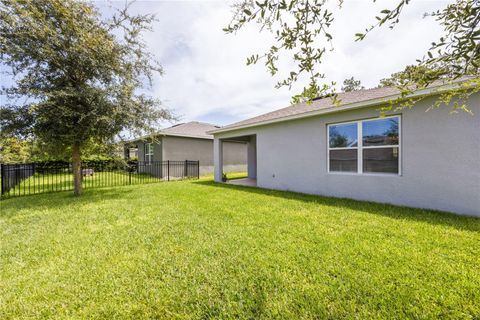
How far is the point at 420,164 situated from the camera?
5586mm

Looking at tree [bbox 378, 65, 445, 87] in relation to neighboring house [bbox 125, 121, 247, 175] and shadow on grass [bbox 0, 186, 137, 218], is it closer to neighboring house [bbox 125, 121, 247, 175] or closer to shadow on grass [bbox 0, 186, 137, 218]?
shadow on grass [bbox 0, 186, 137, 218]

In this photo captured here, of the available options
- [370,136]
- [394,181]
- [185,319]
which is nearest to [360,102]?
[370,136]

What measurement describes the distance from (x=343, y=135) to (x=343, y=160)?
2.73ft

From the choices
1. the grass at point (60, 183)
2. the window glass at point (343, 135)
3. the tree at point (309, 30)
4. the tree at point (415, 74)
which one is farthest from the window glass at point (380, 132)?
the grass at point (60, 183)

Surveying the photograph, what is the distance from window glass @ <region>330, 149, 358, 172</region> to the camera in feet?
22.8

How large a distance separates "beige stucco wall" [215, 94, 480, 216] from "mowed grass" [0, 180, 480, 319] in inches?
26.9

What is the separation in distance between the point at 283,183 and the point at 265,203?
277 centimetres

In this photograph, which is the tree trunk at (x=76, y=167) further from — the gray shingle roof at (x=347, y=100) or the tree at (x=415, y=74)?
the tree at (x=415, y=74)

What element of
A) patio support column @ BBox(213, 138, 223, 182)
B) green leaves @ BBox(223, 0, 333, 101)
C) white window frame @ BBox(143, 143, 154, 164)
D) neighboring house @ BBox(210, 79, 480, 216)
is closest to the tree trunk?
patio support column @ BBox(213, 138, 223, 182)

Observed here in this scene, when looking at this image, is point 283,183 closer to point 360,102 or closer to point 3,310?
point 360,102

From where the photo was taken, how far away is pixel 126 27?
801cm

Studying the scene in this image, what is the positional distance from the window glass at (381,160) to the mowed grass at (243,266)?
4.72 ft

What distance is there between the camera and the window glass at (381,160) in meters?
6.14

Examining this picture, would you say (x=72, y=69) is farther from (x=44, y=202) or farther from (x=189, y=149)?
(x=189, y=149)
